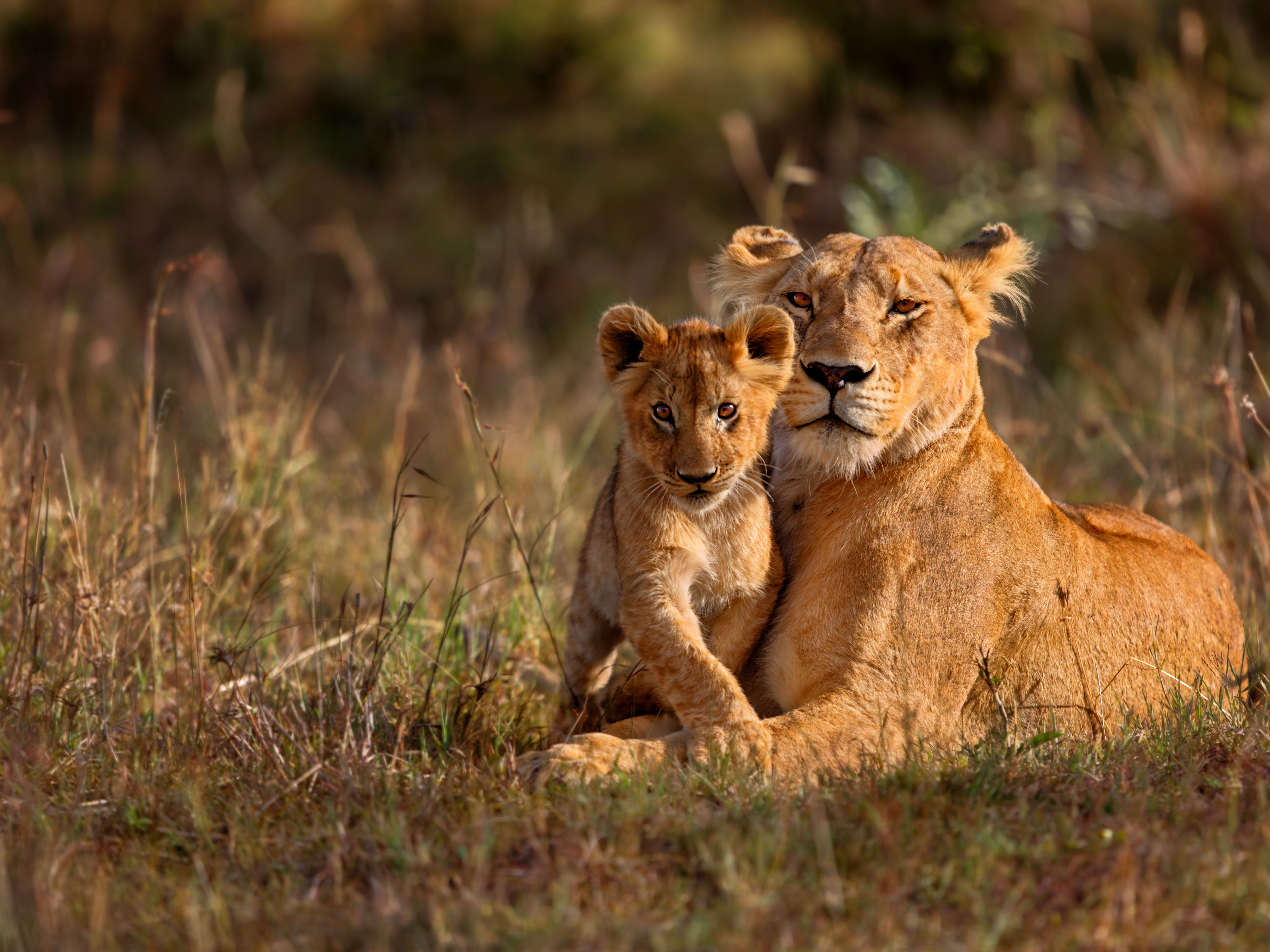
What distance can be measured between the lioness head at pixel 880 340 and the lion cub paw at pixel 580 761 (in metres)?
1.08

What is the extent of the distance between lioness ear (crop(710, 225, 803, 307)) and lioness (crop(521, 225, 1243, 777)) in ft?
0.26

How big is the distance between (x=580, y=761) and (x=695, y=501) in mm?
821

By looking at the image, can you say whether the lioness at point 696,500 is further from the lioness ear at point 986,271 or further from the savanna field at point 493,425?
the lioness ear at point 986,271

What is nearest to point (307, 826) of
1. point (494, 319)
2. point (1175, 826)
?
point (1175, 826)

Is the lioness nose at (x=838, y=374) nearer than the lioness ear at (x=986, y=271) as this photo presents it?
Yes

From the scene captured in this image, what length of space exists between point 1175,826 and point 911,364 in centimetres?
153

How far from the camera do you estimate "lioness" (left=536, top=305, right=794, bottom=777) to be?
12.5 feet

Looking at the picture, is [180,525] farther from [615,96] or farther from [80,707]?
[615,96]

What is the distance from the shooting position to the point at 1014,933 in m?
2.83

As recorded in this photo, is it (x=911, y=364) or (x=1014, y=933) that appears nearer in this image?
(x=1014, y=933)

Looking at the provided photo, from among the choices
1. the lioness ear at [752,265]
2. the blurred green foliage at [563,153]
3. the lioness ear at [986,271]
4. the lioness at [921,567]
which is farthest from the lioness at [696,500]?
the blurred green foliage at [563,153]

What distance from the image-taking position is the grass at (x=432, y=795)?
2893mm

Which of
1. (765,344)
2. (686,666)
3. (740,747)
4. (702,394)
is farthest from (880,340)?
(740,747)

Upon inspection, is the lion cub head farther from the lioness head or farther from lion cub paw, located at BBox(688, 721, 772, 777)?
lion cub paw, located at BBox(688, 721, 772, 777)
